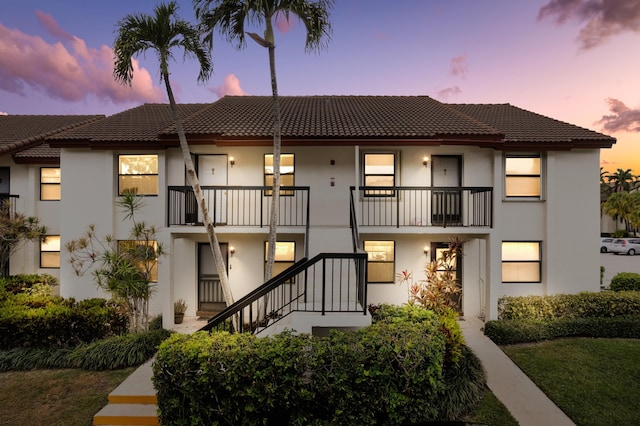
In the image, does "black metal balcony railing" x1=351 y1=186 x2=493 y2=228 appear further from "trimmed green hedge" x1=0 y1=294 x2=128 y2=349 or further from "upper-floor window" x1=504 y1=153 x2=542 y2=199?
"trimmed green hedge" x1=0 y1=294 x2=128 y2=349

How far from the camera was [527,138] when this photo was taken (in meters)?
9.89

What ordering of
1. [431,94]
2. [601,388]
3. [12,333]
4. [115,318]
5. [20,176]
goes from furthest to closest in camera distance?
[431,94], [20,176], [115,318], [12,333], [601,388]

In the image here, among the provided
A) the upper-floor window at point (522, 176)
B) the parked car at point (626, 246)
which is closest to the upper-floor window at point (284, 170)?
the upper-floor window at point (522, 176)

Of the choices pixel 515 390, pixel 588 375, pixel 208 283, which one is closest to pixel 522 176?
pixel 588 375

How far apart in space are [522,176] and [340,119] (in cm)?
656

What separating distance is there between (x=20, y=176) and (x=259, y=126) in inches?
407

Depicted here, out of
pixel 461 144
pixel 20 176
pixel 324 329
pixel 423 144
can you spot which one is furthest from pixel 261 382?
pixel 20 176

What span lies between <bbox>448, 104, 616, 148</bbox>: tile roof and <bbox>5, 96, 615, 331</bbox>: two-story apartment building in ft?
0.23

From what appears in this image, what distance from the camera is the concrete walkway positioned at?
5426mm

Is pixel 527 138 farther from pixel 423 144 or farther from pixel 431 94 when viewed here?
pixel 431 94

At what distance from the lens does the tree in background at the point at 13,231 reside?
10797 millimetres

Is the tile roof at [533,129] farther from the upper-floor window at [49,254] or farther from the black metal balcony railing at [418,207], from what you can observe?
the upper-floor window at [49,254]

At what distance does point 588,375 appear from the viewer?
21.9ft

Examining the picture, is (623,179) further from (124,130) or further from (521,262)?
(124,130)
